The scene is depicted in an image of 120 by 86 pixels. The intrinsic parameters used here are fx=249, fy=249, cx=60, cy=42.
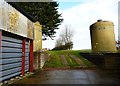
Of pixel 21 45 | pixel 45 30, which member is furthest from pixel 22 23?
pixel 45 30

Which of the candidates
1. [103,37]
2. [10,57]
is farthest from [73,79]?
[103,37]

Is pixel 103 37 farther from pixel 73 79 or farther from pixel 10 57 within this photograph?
pixel 10 57

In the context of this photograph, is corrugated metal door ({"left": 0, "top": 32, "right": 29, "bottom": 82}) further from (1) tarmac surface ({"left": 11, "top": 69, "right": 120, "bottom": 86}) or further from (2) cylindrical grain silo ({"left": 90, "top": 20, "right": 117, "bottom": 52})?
(2) cylindrical grain silo ({"left": 90, "top": 20, "right": 117, "bottom": 52})

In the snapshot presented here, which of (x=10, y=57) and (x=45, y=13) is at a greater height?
(x=45, y=13)

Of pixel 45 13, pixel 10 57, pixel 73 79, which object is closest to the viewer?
pixel 10 57

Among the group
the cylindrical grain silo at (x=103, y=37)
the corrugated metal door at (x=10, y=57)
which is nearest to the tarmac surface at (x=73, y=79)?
the corrugated metal door at (x=10, y=57)

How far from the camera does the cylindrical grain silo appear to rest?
93.1ft

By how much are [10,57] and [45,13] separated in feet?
54.0

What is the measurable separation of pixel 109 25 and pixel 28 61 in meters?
15.2

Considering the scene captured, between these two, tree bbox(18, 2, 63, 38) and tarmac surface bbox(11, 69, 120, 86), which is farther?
tree bbox(18, 2, 63, 38)

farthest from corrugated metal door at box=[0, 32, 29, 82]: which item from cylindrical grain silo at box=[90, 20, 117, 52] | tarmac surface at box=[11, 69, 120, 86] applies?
cylindrical grain silo at box=[90, 20, 117, 52]

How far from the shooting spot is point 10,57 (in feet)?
41.0

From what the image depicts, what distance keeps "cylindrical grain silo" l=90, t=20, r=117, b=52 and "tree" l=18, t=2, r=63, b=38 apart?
15.0 ft

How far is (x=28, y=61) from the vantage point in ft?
55.8
